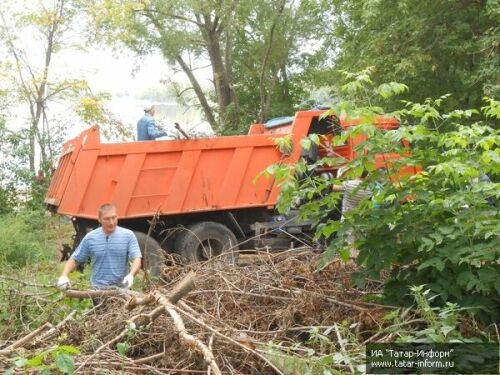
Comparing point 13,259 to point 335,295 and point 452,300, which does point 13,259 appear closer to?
point 335,295

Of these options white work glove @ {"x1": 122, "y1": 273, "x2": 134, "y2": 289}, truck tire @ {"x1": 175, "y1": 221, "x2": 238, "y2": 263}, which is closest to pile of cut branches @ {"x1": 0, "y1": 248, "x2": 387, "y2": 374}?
white work glove @ {"x1": 122, "y1": 273, "x2": 134, "y2": 289}

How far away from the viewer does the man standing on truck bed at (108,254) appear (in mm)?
5602

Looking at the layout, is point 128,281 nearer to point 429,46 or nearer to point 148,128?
point 148,128

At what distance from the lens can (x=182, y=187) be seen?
919 centimetres

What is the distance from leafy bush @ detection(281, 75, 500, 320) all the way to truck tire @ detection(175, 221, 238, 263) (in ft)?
14.5

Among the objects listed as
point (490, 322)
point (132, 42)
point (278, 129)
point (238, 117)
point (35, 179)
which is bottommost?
point (490, 322)

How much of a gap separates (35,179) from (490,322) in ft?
41.4

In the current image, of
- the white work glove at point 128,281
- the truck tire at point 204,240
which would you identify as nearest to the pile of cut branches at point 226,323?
the white work glove at point 128,281

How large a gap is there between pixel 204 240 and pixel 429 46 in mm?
6415

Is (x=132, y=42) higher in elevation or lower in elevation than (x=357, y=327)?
higher

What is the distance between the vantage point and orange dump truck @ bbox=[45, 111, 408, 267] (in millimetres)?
8922

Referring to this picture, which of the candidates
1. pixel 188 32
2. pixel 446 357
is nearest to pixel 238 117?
pixel 188 32

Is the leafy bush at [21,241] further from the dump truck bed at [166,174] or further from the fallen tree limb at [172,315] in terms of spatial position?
the fallen tree limb at [172,315]

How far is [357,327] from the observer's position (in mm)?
4207
